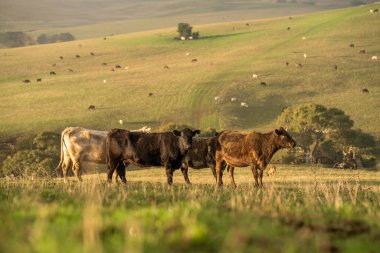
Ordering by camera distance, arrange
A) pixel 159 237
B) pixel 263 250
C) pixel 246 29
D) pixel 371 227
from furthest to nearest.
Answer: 1. pixel 246 29
2. pixel 371 227
3. pixel 159 237
4. pixel 263 250

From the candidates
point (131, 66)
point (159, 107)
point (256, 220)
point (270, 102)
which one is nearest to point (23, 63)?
point (131, 66)

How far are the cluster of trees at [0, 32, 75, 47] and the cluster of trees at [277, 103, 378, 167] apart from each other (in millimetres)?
123463

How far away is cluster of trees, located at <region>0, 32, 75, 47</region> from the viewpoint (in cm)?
16788

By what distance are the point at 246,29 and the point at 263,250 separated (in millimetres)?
120064

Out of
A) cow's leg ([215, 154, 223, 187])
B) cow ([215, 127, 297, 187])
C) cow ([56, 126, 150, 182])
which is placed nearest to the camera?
cow ([215, 127, 297, 187])

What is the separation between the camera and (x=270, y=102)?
73.3m

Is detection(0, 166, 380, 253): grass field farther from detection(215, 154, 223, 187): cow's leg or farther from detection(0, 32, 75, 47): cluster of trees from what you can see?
detection(0, 32, 75, 47): cluster of trees

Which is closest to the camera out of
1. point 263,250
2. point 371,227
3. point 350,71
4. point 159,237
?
point 263,250

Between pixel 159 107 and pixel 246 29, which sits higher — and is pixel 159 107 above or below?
below

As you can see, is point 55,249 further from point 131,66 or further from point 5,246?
point 131,66

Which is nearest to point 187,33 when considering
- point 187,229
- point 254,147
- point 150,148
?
point 254,147

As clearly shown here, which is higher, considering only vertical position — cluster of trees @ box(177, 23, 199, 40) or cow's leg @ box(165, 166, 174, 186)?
cluster of trees @ box(177, 23, 199, 40)

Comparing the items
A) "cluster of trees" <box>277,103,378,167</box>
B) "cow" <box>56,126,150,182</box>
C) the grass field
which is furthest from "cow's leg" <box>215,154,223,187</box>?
"cluster of trees" <box>277,103,378,167</box>

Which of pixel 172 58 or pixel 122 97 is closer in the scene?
pixel 122 97
